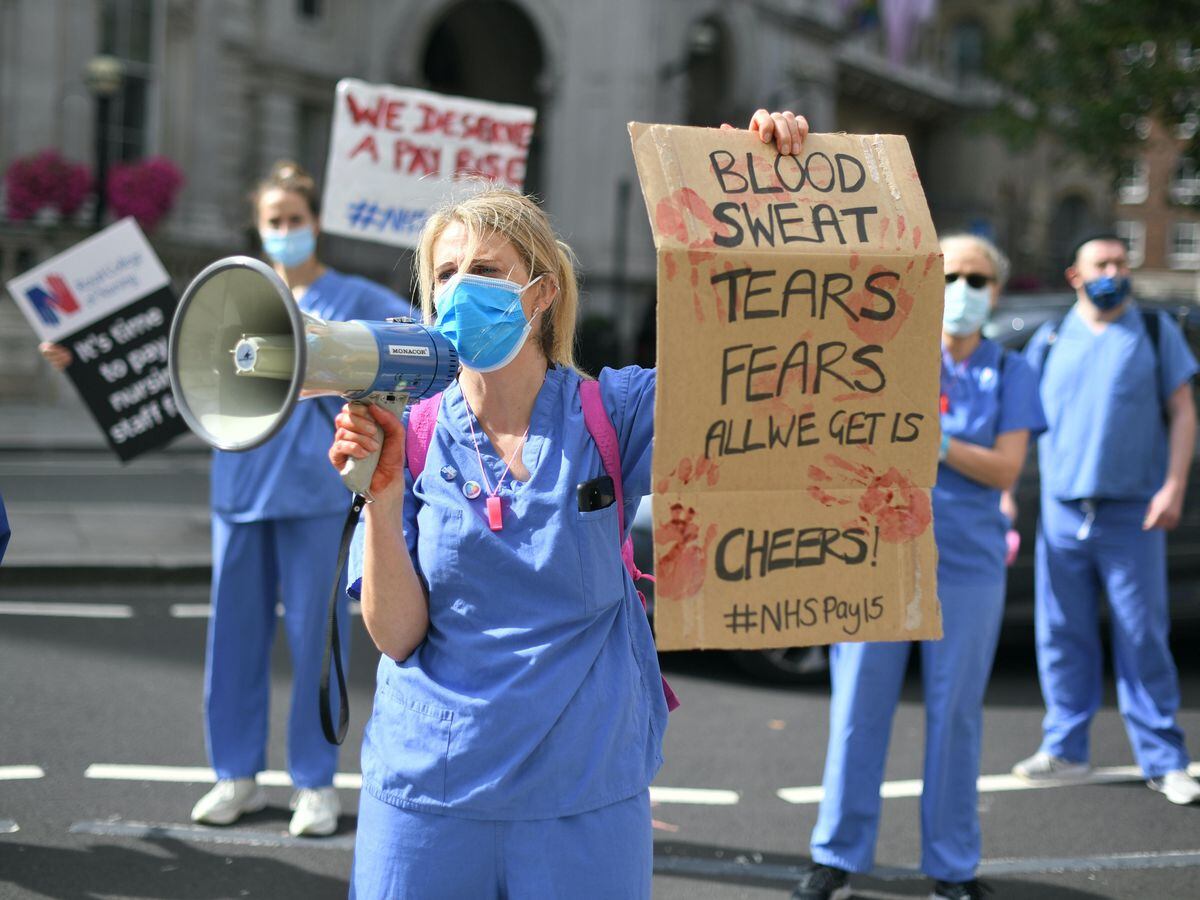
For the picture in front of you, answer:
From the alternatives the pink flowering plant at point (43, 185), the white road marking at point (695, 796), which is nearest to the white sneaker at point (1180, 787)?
the white road marking at point (695, 796)

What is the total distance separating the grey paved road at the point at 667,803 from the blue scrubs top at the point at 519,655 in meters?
1.99

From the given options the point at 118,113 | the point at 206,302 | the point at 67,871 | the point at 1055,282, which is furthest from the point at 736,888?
the point at 1055,282

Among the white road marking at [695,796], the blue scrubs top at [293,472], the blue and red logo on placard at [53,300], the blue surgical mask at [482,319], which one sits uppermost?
the blue surgical mask at [482,319]

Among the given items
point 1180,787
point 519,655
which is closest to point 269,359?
point 519,655

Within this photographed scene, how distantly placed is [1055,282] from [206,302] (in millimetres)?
43944

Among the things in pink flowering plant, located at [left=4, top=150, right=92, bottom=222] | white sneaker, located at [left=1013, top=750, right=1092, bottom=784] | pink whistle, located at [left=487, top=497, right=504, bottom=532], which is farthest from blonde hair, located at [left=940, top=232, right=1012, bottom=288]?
pink flowering plant, located at [left=4, top=150, right=92, bottom=222]

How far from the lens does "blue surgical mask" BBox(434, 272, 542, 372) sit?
8.00ft

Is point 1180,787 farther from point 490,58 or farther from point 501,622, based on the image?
point 490,58

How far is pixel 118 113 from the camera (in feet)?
70.7

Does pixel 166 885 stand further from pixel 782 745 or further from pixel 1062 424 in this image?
pixel 1062 424

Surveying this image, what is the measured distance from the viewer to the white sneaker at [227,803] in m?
4.70

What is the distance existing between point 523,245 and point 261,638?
267cm

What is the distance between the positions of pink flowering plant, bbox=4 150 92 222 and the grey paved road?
13.4 metres

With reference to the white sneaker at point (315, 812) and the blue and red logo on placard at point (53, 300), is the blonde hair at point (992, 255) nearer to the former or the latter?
the white sneaker at point (315, 812)
